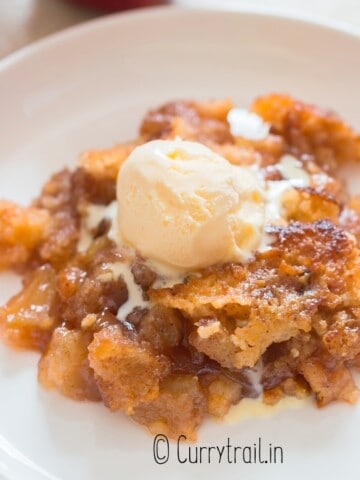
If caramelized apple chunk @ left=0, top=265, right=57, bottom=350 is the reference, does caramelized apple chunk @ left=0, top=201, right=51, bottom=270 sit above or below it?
above

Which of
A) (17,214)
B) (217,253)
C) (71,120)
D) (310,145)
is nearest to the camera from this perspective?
(217,253)

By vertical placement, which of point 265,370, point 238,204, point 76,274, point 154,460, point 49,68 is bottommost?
point 154,460

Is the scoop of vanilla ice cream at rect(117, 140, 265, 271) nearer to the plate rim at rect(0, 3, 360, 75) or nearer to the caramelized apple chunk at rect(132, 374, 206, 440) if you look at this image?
the caramelized apple chunk at rect(132, 374, 206, 440)

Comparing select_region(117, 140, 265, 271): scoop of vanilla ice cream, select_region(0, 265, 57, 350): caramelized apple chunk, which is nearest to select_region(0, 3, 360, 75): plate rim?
select_region(117, 140, 265, 271): scoop of vanilla ice cream

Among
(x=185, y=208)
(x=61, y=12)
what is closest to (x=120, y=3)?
(x=61, y=12)

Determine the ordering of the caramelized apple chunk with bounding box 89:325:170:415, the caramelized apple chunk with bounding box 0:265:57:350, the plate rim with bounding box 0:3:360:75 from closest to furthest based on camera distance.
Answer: the caramelized apple chunk with bounding box 89:325:170:415 → the caramelized apple chunk with bounding box 0:265:57:350 → the plate rim with bounding box 0:3:360:75

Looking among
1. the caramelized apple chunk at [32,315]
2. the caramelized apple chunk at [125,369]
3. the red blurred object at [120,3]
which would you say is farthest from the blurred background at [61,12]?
the caramelized apple chunk at [125,369]

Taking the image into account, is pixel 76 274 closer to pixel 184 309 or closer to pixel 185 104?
pixel 184 309

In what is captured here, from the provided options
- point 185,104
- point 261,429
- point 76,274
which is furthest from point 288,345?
point 185,104

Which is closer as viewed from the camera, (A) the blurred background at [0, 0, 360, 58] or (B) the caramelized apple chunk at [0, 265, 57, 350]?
(B) the caramelized apple chunk at [0, 265, 57, 350]
